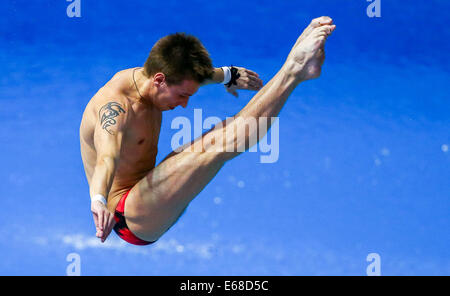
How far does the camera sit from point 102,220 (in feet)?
6.61

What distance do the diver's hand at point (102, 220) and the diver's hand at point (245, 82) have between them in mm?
1168

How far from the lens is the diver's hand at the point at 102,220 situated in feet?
6.57

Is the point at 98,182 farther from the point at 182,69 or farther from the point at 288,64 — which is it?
the point at 288,64

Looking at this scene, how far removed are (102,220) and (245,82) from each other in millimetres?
1234

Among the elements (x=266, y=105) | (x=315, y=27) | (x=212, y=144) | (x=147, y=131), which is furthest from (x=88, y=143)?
(x=315, y=27)

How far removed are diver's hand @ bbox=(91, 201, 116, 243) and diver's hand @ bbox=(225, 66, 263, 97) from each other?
3.83 feet

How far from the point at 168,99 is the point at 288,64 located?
1.66 feet

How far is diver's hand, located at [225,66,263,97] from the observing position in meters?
3.01

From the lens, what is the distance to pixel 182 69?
2.44 meters

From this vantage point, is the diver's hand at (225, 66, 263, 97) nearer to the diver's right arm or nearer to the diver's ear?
the diver's ear

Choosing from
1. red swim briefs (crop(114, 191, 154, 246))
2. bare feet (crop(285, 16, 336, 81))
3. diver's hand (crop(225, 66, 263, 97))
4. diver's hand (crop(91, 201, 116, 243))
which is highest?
diver's hand (crop(225, 66, 263, 97))

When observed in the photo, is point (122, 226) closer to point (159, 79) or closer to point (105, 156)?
point (105, 156)

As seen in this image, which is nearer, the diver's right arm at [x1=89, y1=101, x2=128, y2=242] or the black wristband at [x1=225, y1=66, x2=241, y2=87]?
the diver's right arm at [x1=89, y1=101, x2=128, y2=242]

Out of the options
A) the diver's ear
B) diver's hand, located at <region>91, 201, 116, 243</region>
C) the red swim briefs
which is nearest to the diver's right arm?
diver's hand, located at <region>91, 201, 116, 243</region>
